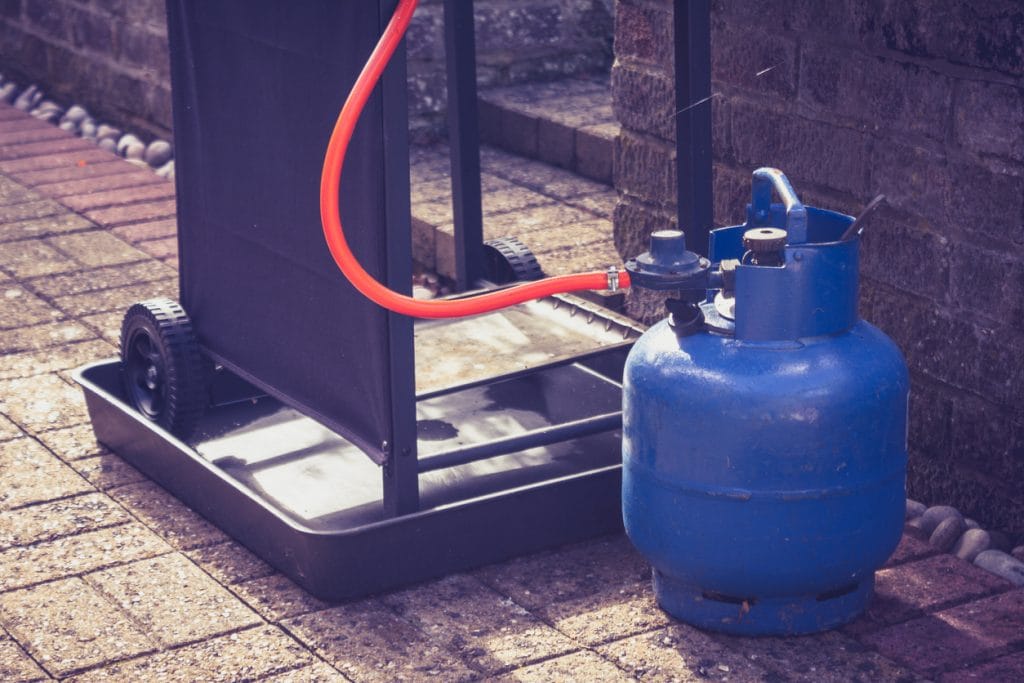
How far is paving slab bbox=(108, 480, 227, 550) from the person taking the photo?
374cm

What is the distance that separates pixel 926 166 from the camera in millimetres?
3689

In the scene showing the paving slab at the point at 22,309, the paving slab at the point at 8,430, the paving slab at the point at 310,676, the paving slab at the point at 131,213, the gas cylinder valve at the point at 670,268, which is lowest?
the paving slab at the point at 310,676

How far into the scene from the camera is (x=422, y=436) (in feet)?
13.5

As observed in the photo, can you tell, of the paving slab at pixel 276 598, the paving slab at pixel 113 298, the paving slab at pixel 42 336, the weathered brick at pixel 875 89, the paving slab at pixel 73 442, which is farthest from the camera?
the paving slab at pixel 113 298

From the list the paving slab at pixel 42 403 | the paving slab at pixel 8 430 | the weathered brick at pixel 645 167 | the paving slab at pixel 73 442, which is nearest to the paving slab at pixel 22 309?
the paving slab at pixel 42 403

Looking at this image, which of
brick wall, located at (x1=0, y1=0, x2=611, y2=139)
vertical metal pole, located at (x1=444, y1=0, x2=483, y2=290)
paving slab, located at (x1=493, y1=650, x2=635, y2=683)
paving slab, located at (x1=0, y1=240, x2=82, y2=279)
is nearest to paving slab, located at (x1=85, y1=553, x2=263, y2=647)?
paving slab, located at (x1=493, y1=650, x2=635, y2=683)

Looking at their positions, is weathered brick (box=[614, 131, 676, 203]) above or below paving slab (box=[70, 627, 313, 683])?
above

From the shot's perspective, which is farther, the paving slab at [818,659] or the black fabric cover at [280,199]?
the black fabric cover at [280,199]

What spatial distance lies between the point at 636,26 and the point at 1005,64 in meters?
1.33

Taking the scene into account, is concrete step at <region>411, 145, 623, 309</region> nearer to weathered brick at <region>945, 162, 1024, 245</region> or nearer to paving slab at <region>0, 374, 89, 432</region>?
paving slab at <region>0, 374, 89, 432</region>

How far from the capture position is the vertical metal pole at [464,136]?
4.20 meters

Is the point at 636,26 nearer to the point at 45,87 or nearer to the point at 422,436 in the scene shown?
the point at 422,436

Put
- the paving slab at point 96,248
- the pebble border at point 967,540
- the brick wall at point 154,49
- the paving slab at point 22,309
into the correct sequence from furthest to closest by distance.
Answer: the brick wall at point 154,49 < the paving slab at point 96,248 < the paving slab at point 22,309 < the pebble border at point 967,540

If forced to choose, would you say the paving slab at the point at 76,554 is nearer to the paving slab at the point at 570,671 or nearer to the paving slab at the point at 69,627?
the paving slab at the point at 69,627
